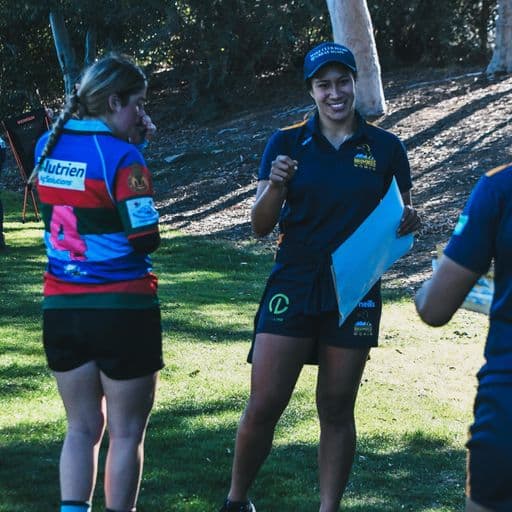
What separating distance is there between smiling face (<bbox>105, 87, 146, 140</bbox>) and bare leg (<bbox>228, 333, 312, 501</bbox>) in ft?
3.49

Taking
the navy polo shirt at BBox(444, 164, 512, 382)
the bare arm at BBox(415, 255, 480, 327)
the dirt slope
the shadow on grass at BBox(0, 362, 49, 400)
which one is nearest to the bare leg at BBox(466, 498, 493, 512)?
the navy polo shirt at BBox(444, 164, 512, 382)

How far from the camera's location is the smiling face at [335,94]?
4.51m

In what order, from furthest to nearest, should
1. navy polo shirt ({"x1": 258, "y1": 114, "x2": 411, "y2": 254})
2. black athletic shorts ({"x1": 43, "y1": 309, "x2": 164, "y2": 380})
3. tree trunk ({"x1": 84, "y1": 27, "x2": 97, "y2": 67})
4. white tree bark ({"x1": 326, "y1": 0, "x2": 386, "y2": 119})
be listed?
tree trunk ({"x1": 84, "y1": 27, "x2": 97, "y2": 67}) → white tree bark ({"x1": 326, "y1": 0, "x2": 386, "y2": 119}) → navy polo shirt ({"x1": 258, "y1": 114, "x2": 411, "y2": 254}) → black athletic shorts ({"x1": 43, "y1": 309, "x2": 164, "y2": 380})

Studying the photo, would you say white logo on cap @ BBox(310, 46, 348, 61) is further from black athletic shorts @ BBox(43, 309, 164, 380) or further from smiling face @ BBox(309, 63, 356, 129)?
black athletic shorts @ BBox(43, 309, 164, 380)

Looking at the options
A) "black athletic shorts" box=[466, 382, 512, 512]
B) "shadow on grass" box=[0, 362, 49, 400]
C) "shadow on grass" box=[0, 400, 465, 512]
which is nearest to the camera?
"black athletic shorts" box=[466, 382, 512, 512]

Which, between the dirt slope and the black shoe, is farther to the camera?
the dirt slope

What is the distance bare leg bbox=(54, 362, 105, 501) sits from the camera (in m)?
4.02

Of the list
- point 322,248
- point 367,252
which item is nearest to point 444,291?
point 367,252

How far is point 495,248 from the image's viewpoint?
2746 mm

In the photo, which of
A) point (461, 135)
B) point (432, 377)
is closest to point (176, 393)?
point (432, 377)

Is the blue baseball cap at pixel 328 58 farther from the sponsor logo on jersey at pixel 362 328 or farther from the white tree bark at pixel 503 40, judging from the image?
the white tree bark at pixel 503 40

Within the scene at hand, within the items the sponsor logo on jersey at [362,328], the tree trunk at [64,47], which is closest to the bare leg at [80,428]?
the sponsor logo on jersey at [362,328]

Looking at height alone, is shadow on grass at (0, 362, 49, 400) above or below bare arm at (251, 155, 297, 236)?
below

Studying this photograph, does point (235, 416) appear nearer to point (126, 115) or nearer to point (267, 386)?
point (267, 386)
